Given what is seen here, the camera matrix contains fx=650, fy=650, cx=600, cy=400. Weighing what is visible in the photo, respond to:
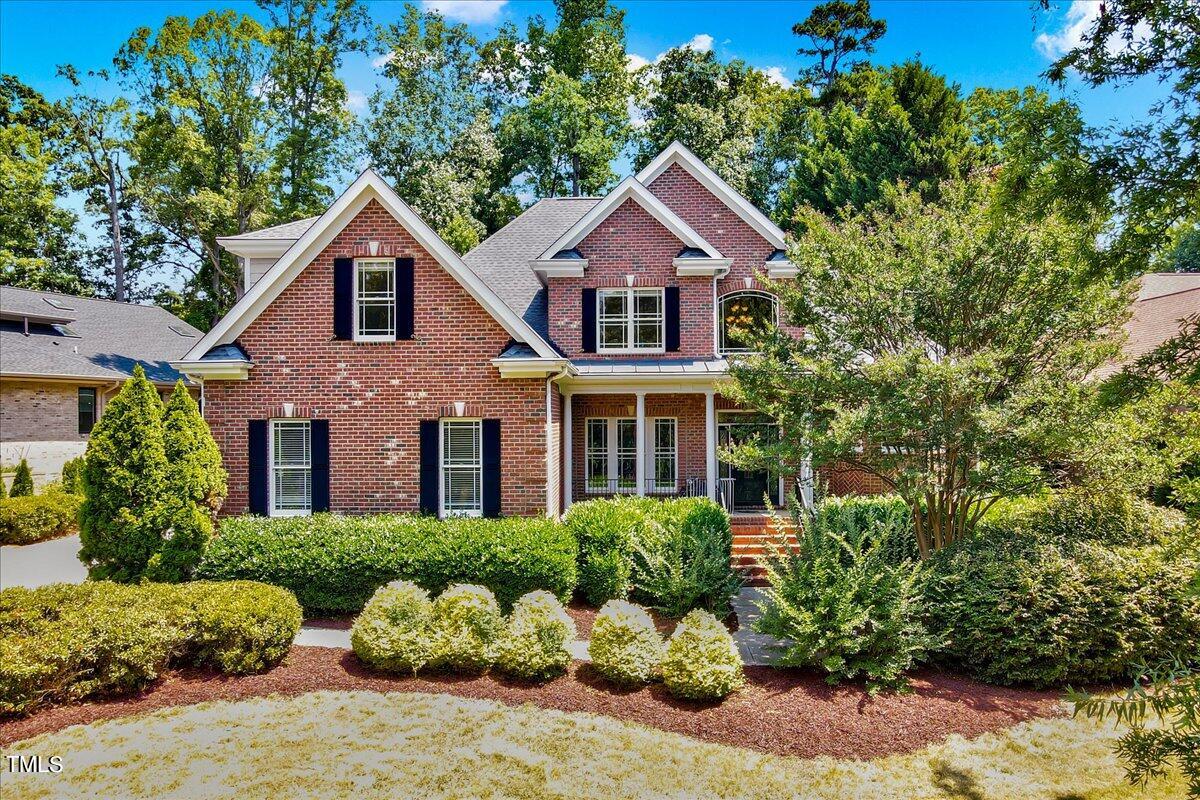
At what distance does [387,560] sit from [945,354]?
8327 millimetres

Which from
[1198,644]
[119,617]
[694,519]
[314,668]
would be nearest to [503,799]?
[314,668]

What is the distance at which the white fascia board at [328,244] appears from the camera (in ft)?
37.5

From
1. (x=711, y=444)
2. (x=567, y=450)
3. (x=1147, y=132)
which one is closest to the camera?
(x=1147, y=132)

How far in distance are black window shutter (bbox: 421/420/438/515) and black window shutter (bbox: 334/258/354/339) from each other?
85.5 inches

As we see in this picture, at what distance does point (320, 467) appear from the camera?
11539mm

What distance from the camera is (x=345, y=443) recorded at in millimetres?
11641

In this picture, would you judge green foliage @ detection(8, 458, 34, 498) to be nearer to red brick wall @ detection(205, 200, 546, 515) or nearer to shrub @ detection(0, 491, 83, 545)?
shrub @ detection(0, 491, 83, 545)

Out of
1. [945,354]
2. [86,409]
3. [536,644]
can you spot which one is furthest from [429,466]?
[86,409]

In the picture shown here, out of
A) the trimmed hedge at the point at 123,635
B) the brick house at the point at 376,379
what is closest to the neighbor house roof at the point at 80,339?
the brick house at the point at 376,379

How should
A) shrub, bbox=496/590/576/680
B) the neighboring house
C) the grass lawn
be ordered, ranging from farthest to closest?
the neighboring house < shrub, bbox=496/590/576/680 < the grass lawn

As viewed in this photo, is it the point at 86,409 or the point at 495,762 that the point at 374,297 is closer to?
the point at 495,762

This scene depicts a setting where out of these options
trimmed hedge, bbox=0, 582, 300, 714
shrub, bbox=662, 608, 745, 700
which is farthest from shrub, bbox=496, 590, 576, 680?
trimmed hedge, bbox=0, 582, 300, 714

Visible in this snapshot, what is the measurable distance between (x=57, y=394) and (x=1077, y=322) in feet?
84.2

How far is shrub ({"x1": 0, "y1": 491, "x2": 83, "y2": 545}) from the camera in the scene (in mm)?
15383
